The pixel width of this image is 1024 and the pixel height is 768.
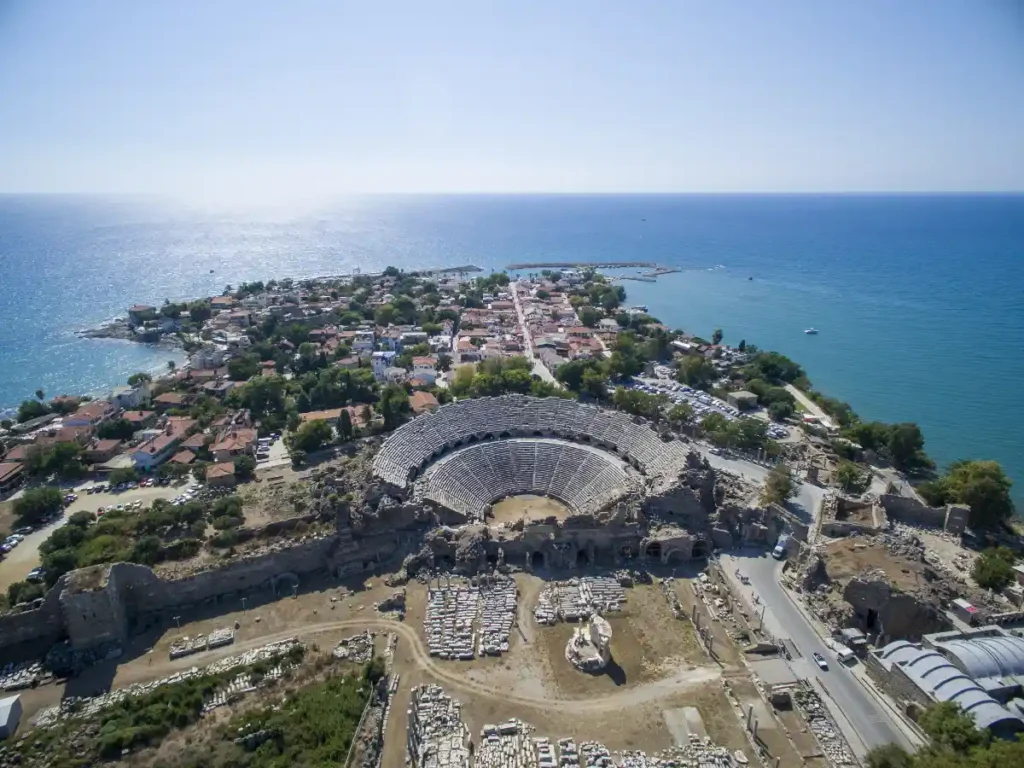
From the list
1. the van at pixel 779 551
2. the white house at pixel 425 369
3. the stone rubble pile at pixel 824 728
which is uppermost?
the white house at pixel 425 369

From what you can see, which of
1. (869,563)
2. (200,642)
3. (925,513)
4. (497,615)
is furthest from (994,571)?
(200,642)

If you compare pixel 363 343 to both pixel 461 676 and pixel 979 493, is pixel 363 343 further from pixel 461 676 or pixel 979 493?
pixel 979 493

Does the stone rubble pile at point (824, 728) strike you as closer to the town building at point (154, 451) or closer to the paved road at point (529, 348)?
the paved road at point (529, 348)

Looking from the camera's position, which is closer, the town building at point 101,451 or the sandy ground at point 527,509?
the sandy ground at point 527,509

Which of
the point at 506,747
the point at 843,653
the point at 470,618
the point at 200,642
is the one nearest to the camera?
the point at 506,747

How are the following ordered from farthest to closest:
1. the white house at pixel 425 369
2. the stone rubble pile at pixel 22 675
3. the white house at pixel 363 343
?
1. the white house at pixel 363 343
2. the white house at pixel 425 369
3. the stone rubble pile at pixel 22 675

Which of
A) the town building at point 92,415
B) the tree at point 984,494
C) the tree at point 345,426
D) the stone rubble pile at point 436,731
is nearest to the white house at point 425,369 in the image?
the tree at point 345,426
